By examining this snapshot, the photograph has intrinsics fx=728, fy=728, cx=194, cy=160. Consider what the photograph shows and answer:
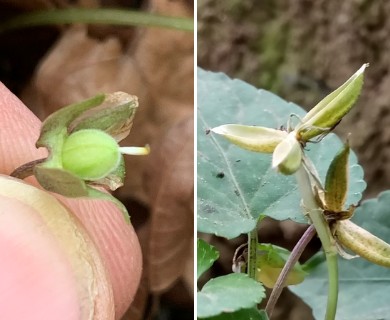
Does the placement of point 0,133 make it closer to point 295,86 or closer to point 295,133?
point 295,133

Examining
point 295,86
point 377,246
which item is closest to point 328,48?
point 295,86

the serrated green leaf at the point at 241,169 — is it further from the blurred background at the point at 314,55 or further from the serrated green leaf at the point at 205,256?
the blurred background at the point at 314,55

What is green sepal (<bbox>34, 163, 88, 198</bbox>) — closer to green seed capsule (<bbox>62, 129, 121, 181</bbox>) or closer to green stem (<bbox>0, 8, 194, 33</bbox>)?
green seed capsule (<bbox>62, 129, 121, 181</bbox>)

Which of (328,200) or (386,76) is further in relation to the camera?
(386,76)

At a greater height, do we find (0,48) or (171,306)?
(0,48)

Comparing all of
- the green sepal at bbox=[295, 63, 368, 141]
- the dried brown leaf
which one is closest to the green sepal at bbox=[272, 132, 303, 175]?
the green sepal at bbox=[295, 63, 368, 141]

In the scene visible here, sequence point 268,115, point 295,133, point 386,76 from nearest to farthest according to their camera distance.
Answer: point 295,133 → point 268,115 → point 386,76

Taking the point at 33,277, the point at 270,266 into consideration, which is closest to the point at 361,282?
the point at 270,266

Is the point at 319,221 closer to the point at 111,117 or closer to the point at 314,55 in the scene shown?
the point at 111,117
